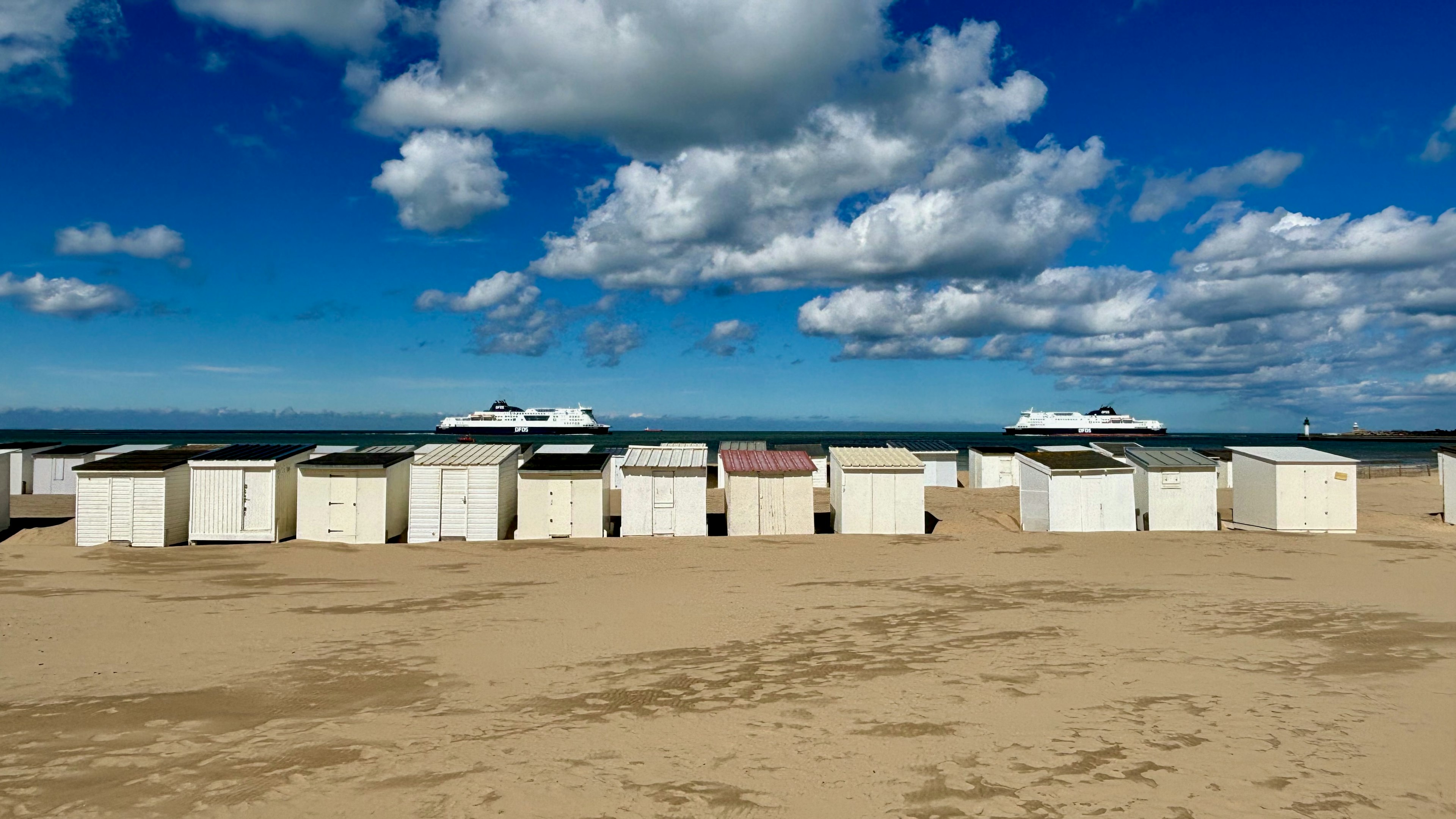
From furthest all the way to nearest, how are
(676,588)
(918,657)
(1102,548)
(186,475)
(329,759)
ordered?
(186,475), (1102,548), (676,588), (918,657), (329,759)

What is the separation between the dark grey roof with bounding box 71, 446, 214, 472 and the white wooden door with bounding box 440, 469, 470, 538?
19.7 ft

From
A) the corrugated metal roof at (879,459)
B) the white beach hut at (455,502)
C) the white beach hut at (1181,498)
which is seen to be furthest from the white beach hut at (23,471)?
the white beach hut at (1181,498)

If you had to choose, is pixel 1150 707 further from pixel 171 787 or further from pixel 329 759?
pixel 171 787

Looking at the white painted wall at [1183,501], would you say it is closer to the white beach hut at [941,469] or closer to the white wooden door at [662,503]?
the white wooden door at [662,503]

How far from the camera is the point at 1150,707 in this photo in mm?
7207

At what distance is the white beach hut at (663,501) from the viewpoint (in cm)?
1991

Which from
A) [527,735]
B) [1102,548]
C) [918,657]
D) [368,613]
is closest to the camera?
[527,735]

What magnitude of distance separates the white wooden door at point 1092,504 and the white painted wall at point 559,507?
1199 centimetres

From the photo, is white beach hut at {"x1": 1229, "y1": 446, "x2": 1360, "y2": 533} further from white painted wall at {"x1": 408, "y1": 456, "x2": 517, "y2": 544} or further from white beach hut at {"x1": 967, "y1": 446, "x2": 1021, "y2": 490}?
white painted wall at {"x1": 408, "y1": 456, "x2": 517, "y2": 544}

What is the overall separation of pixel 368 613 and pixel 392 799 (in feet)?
23.3

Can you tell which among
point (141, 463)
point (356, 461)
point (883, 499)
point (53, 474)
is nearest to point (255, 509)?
point (356, 461)

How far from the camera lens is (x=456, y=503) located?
64.4 feet

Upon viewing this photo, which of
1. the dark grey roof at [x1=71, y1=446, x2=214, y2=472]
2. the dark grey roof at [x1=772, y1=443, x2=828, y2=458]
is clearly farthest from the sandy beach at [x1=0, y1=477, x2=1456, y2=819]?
the dark grey roof at [x1=772, y1=443, x2=828, y2=458]

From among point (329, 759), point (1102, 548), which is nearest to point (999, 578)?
point (1102, 548)
